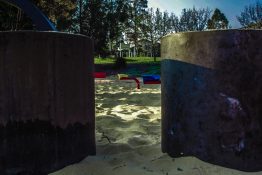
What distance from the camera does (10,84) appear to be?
2574 millimetres

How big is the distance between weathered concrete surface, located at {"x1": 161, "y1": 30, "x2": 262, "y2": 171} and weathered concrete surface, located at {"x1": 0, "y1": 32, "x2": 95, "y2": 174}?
2.74 ft

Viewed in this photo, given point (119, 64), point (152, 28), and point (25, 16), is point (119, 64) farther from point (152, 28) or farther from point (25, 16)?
point (152, 28)

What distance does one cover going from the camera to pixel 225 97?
105 inches

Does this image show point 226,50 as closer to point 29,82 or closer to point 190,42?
point 190,42

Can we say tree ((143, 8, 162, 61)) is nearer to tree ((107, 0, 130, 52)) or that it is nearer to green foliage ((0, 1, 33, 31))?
tree ((107, 0, 130, 52))

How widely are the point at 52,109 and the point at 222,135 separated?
116cm

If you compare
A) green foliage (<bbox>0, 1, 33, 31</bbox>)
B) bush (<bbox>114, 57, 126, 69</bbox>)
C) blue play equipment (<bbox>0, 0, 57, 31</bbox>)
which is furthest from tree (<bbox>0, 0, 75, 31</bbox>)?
blue play equipment (<bbox>0, 0, 57, 31</bbox>)

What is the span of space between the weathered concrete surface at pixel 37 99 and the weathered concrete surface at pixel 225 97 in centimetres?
84

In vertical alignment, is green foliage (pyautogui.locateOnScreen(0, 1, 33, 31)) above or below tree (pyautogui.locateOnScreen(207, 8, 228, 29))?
below

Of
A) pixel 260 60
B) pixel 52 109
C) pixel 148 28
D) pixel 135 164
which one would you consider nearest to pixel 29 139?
pixel 52 109

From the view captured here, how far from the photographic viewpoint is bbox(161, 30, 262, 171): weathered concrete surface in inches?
105

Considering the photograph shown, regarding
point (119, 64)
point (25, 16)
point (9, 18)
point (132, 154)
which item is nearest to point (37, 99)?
point (132, 154)

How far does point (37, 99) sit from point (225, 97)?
49.4 inches

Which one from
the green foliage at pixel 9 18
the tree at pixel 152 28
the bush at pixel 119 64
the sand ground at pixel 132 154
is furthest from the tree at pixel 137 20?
the sand ground at pixel 132 154
